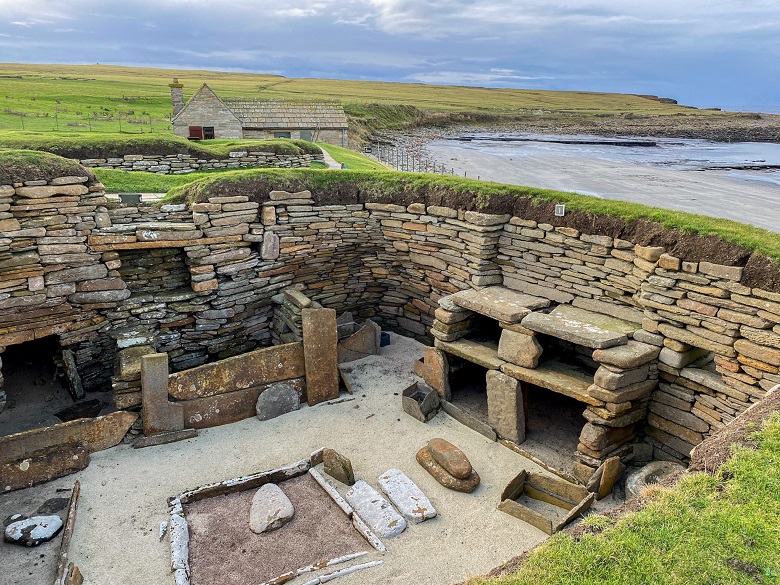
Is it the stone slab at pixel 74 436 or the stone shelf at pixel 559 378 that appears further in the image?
the stone shelf at pixel 559 378

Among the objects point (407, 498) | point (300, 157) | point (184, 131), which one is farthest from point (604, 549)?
point (184, 131)

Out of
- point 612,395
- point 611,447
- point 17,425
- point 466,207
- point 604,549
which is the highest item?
point 466,207

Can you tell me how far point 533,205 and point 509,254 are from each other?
1.08 metres

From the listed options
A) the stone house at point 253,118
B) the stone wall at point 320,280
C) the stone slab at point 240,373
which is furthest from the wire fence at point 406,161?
the stone slab at point 240,373

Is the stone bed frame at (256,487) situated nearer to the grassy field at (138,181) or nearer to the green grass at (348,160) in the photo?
the grassy field at (138,181)

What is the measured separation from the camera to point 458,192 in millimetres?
12133

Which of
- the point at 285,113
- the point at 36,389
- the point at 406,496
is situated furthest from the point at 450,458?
the point at 285,113

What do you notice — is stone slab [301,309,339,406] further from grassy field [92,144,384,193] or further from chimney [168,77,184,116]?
chimney [168,77,184,116]

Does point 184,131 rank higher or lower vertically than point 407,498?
higher

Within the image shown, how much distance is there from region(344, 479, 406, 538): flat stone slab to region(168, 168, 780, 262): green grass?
6.22 m

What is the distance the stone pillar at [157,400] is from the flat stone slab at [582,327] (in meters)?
6.21

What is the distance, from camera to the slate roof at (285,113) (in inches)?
1074

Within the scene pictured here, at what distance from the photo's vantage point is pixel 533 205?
1116 centimetres

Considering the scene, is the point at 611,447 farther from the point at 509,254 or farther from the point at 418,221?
the point at 418,221
